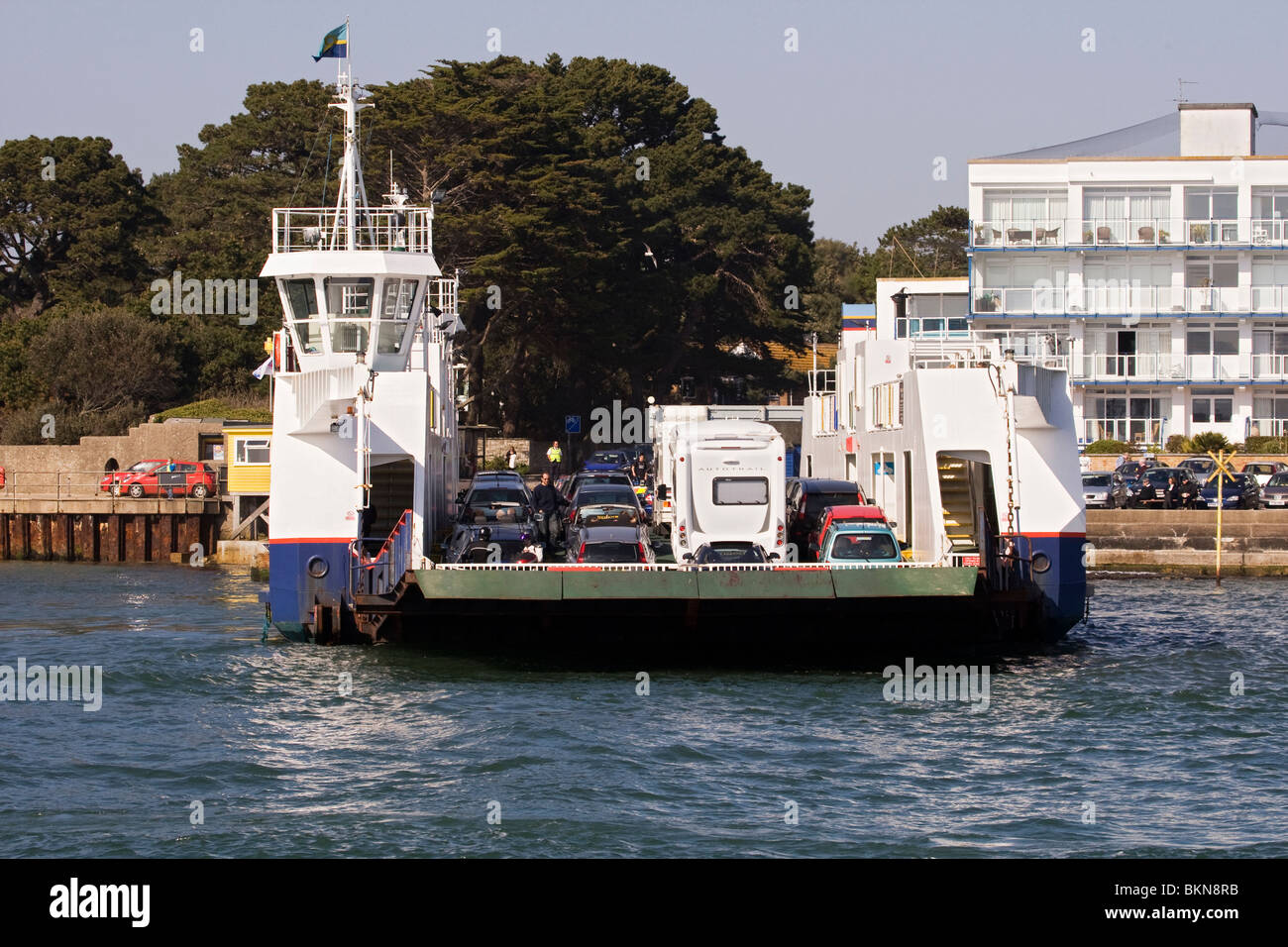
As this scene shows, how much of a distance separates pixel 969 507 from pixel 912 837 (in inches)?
552

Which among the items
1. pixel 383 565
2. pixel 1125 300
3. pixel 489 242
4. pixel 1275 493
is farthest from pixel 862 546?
pixel 1125 300

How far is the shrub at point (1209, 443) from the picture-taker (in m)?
54.6

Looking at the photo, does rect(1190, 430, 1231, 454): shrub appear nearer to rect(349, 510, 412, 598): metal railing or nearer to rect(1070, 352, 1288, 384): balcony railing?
rect(1070, 352, 1288, 384): balcony railing

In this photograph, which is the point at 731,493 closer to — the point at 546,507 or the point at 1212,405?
the point at 546,507

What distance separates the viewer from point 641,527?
26016mm

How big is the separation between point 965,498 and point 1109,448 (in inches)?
1207

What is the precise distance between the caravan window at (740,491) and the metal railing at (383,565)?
225 inches

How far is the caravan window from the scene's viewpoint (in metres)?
25.5

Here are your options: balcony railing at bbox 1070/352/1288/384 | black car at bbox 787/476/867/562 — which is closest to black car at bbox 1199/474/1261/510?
balcony railing at bbox 1070/352/1288/384

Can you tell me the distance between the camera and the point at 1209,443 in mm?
55156

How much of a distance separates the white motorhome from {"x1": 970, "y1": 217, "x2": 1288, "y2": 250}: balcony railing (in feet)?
129

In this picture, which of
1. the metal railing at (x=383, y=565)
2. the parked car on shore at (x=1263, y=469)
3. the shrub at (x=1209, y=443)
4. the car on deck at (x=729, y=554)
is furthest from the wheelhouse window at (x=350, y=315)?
the shrub at (x=1209, y=443)
